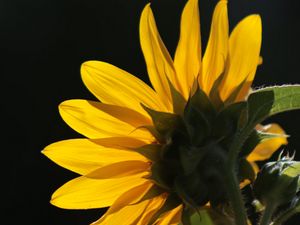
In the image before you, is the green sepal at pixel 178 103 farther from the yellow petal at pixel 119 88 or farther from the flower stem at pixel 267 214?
the flower stem at pixel 267 214

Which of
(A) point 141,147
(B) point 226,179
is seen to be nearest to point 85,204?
(A) point 141,147

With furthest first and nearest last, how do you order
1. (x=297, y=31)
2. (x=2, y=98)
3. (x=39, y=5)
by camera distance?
1. (x=39, y=5)
2. (x=2, y=98)
3. (x=297, y=31)

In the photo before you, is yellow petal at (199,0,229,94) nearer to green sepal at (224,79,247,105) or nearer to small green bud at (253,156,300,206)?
green sepal at (224,79,247,105)

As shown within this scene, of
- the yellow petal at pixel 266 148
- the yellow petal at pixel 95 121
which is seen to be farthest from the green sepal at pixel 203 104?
the yellow petal at pixel 266 148

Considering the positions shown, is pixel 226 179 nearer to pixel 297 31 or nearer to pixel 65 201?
pixel 65 201

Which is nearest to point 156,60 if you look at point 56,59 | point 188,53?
point 188,53

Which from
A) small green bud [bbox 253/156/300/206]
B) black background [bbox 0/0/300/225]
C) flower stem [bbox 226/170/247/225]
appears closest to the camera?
flower stem [bbox 226/170/247/225]

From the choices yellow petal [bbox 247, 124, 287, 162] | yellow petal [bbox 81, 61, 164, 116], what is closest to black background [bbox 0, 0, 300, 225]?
yellow petal [bbox 247, 124, 287, 162]
